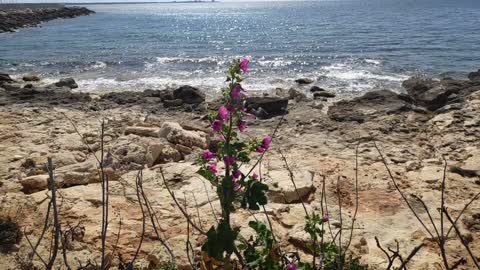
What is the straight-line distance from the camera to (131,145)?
8.17 m

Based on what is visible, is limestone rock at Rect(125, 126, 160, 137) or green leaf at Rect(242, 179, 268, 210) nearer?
green leaf at Rect(242, 179, 268, 210)

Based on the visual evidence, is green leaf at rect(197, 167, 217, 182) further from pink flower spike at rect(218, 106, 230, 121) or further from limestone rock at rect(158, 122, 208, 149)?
limestone rock at rect(158, 122, 208, 149)

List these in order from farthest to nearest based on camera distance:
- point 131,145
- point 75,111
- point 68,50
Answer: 1. point 68,50
2. point 75,111
3. point 131,145

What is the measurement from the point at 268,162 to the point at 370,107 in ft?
18.5

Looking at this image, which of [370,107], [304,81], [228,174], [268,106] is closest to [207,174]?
[228,174]

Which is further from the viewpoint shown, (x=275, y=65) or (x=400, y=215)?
(x=275, y=65)

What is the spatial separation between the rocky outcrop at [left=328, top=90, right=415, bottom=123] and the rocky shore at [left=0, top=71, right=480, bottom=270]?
3cm

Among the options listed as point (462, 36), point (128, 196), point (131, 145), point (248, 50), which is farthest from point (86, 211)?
point (462, 36)

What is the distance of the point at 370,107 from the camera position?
1210 cm

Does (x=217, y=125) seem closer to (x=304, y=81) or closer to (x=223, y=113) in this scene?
(x=223, y=113)

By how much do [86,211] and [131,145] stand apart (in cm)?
282

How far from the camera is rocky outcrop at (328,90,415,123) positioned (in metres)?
11.3

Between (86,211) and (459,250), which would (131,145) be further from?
(459,250)

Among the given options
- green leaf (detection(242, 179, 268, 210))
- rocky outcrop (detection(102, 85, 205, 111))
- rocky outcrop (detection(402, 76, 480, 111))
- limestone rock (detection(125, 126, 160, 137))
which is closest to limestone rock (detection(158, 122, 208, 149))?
limestone rock (detection(125, 126, 160, 137))
